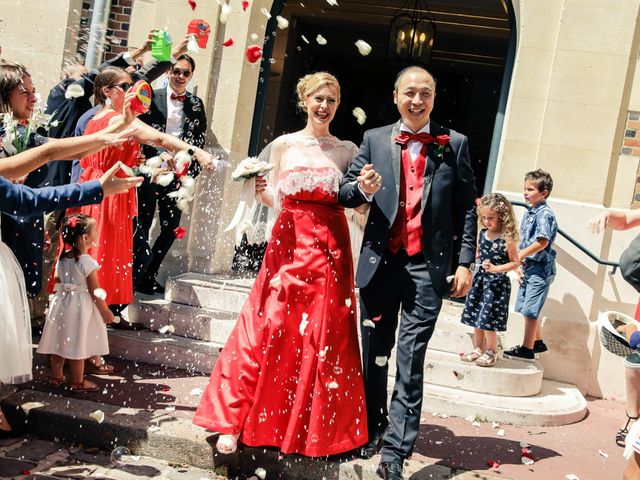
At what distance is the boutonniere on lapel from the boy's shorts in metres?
2.91

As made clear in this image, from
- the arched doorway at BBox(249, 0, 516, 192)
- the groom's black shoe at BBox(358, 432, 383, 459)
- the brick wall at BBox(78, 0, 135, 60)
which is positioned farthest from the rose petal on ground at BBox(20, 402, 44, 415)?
the arched doorway at BBox(249, 0, 516, 192)

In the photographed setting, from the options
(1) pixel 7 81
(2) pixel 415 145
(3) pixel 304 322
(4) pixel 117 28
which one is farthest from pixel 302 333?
(4) pixel 117 28

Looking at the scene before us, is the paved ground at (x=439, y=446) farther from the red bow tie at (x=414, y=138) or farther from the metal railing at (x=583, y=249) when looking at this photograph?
the red bow tie at (x=414, y=138)

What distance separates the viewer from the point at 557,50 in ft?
23.4

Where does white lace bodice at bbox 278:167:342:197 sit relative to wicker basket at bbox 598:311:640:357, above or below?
above

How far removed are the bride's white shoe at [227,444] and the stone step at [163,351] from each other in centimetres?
171

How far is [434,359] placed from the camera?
608 centimetres

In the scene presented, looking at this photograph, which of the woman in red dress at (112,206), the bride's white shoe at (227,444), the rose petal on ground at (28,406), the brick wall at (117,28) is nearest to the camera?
the bride's white shoe at (227,444)

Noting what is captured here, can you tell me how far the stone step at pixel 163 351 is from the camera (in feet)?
19.3

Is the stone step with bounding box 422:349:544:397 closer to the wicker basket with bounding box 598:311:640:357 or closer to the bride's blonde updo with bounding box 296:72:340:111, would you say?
the wicker basket with bounding box 598:311:640:357

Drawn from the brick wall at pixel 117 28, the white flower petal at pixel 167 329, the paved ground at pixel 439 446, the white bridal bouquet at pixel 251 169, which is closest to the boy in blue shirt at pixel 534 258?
the paved ground at pixel 439 446

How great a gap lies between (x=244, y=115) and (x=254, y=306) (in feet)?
12.6

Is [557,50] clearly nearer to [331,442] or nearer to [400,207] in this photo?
[400,207]

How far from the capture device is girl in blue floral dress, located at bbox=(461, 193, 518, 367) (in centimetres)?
621
